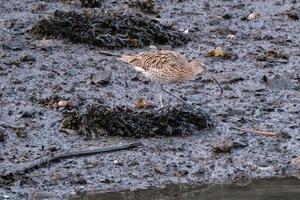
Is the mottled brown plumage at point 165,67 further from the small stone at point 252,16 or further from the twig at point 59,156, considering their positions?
the small stone at point 252,16

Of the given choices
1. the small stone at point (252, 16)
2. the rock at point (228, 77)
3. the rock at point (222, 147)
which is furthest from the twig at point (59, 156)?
the small stone at point (252, 16)

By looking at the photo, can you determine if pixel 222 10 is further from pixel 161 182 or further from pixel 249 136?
pixel 161 182

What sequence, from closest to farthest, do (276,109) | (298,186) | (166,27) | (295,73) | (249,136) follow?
(298,186), (249,136), (276,109), (295,73), (166,27)

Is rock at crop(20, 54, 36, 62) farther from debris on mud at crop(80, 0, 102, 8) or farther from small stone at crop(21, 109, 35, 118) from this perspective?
debris on mud at crop(80, 0, 102, 8)

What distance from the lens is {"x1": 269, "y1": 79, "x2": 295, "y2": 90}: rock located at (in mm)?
10188

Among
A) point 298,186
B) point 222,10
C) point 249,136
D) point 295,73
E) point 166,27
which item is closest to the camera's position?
point 298,186

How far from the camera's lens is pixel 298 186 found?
7.79 meters

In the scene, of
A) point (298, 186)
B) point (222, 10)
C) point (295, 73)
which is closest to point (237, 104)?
point (295, 73)

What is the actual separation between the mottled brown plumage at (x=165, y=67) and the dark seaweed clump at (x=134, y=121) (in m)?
0.59

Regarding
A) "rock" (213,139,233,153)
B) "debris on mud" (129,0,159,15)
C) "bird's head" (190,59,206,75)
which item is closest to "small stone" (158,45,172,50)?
"bird's head" (190,59,206,75)

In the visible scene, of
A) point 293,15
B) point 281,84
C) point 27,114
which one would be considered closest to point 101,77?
point 27,114

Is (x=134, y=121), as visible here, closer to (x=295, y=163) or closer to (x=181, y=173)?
(x=181, y=173)

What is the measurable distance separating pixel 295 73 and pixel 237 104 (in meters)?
1.25

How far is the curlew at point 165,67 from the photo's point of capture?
9.45m
